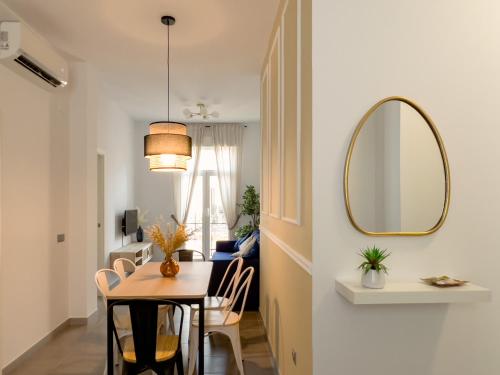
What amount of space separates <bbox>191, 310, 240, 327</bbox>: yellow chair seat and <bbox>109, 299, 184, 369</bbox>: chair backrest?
0.67 m

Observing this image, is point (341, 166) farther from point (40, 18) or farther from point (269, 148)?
point (40, 18)

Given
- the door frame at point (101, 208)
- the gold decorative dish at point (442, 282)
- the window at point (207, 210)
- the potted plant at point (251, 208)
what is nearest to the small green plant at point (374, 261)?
the gold decorative dish at point (442, 282)

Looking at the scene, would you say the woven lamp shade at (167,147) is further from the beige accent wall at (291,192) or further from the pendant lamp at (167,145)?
the beige accent wall at (291,192)

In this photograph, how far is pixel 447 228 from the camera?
77.0 inches

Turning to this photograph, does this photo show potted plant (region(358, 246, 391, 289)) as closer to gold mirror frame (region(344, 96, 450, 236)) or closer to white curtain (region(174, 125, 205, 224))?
gold mirror frame (region(344, 96, 450, 236))


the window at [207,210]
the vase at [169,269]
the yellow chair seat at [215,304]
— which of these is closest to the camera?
the vase at [169,269]

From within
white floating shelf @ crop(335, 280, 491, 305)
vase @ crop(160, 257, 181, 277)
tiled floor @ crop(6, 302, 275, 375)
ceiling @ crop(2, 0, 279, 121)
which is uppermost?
ceiling @ crop(2, 0, 279, 121)

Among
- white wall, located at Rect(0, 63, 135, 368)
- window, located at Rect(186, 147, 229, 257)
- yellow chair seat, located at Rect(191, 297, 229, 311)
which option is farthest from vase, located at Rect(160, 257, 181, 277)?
window, located at Rect(186, 147, 229, 257)

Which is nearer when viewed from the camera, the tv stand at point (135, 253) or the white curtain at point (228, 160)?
the tv stand at point (135, 253)

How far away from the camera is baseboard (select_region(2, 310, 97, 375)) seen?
3.22 metres

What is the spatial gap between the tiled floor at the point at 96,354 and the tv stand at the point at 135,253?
1857 mm

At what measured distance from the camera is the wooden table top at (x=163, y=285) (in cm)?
266

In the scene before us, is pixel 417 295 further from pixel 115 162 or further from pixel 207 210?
pixel 207 210

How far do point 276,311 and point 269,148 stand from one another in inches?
59.9
